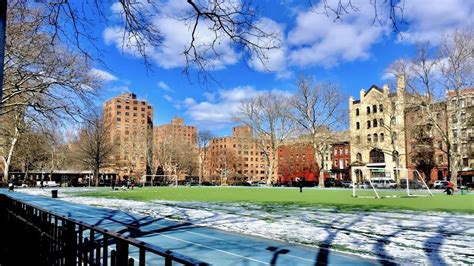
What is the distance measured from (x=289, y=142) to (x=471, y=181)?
31.7 metres

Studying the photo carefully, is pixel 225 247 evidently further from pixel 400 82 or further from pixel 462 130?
pixel 462 130

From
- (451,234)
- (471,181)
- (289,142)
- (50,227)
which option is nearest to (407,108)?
(471,181)

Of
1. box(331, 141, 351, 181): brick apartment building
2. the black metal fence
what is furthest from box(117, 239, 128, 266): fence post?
box(331, 141, 351, 181): brick apartment building

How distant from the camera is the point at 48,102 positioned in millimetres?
16422

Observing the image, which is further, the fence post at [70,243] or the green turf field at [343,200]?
the green turf field at [343,200]

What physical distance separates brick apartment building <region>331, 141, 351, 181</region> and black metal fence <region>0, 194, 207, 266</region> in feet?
305

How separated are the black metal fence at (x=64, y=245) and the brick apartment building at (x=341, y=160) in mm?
93102

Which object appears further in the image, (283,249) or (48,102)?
(48,102)

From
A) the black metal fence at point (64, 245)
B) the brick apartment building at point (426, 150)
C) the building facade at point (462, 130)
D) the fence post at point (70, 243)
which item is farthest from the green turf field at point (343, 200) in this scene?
the brick apartment building at point (426, 150)

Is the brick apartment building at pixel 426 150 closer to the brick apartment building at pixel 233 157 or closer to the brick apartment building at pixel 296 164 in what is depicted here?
the brick apartment building at pixel 233 157

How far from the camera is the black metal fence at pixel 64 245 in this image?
3.14m

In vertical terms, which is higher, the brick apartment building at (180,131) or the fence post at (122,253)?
the brick apartment building at (180,131)

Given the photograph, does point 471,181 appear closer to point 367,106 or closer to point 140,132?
point 367,106

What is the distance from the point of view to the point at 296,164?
373 ft
